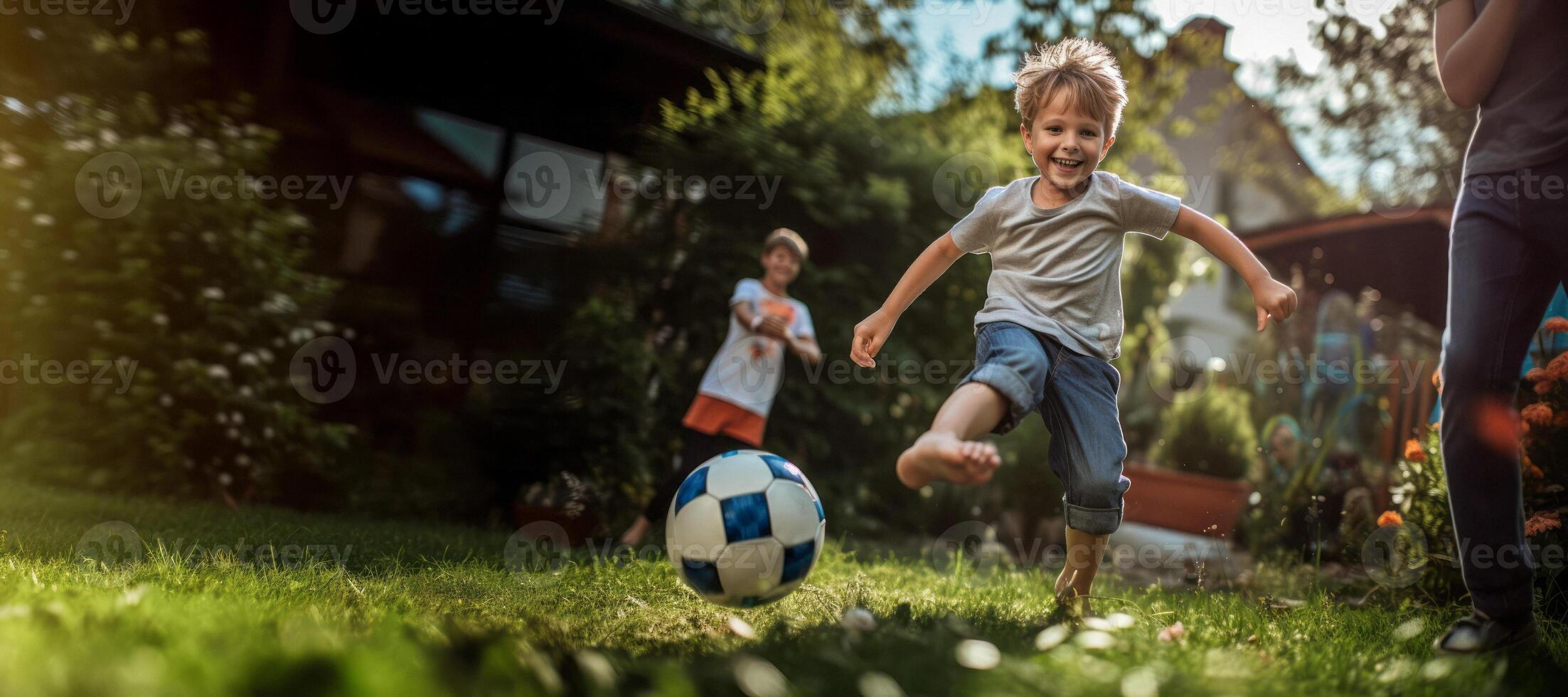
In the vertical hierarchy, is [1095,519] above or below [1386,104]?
below

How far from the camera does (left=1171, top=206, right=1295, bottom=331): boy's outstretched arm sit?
101 inches

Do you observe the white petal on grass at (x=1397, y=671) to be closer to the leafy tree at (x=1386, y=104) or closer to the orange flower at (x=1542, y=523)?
the orange flower at (x=1542, y=523)

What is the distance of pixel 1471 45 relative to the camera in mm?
2555

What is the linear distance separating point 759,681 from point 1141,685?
0.69 m

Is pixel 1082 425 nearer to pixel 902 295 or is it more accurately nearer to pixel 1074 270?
pixel 1074 270

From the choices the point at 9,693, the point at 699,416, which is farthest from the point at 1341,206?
the point at 9,693

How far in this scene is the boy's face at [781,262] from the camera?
5.03 metres

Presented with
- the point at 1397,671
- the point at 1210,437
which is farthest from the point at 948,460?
the point at 1210,437

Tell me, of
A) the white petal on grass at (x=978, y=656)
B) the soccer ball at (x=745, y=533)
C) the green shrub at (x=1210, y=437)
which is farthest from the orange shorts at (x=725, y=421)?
the green shrub at (x=1210, y=437)

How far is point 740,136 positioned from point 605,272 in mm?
1204

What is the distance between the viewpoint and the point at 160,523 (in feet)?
12.8

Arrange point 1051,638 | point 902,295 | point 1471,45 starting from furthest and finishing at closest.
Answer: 1. point 902,295
2. point 1471,45
3. point 1051,638

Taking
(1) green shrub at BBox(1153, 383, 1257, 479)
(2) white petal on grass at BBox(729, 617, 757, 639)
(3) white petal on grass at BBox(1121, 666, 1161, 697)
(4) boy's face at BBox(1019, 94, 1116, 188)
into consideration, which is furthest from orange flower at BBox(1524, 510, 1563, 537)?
(1) green shrub at BBox(1153, 383, 1257, 479)

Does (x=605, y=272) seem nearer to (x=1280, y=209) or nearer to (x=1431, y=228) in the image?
(x=1431, y=228)
